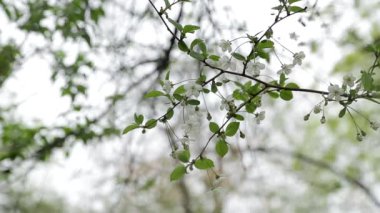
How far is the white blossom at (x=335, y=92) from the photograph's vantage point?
1.15m

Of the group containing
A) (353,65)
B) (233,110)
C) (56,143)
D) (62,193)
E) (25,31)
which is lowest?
(233,110)

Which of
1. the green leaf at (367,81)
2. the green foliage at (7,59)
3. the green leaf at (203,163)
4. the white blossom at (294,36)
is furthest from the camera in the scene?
the green foliage at (7,59)

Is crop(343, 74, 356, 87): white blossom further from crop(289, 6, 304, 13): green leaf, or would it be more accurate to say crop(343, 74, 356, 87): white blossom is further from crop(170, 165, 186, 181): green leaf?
crop(170, 165, 186, 181): green leaf

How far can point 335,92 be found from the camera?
115 centimetres

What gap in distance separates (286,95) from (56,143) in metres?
1.87

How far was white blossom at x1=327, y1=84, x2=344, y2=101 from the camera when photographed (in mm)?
1150

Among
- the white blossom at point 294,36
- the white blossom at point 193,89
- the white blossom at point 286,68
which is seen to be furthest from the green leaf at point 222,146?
the white blossom at point 294,36

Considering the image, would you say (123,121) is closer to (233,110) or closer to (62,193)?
(233,110)

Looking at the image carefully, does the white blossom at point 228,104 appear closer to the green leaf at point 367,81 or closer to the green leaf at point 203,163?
the green leaf at point 203,163

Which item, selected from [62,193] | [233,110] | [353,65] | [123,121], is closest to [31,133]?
[123,121]

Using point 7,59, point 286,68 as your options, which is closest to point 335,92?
point 286,68

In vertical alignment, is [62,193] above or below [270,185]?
above

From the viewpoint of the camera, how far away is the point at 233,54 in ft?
3.86

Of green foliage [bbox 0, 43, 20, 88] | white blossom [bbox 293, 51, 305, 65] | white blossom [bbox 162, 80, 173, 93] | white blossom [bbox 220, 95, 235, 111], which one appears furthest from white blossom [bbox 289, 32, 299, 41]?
green foliage [bbox 0, 43, 20, 88]
